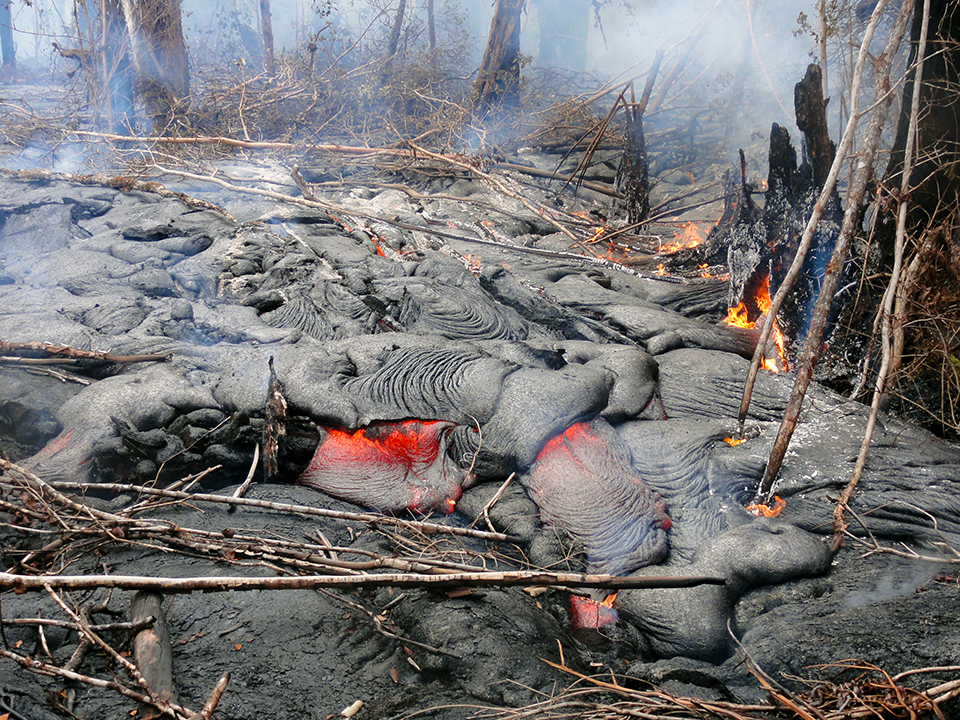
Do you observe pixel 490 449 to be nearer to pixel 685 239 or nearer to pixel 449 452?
pixel 449 452

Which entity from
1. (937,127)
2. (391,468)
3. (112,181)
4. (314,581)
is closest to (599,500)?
(391,468)

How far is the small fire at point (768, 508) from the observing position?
3.15 m

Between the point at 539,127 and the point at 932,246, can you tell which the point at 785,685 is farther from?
the point at 539,127

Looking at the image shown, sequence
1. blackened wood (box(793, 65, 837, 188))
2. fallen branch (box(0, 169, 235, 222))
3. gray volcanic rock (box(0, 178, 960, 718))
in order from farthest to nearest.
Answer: fallen branch (box(0, 169, 235, 222)) < blackened wood (box(793, 65, 837, 188)) < gray volcanic rock (box(0, 178, 960, 718))

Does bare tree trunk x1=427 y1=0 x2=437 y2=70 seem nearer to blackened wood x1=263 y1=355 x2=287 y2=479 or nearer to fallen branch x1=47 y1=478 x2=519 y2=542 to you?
blackened wood x1=263 y1=355 x2=287 y2=479

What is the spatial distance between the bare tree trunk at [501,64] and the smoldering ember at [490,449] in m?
5.37

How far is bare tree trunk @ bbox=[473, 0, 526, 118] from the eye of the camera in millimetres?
10672

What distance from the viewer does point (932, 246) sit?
3.42m

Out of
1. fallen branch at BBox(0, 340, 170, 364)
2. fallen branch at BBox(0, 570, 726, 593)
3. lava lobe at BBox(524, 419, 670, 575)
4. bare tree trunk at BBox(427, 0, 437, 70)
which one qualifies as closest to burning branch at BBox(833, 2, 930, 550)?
lava lobe at BBox(524, 419, 670, 575)

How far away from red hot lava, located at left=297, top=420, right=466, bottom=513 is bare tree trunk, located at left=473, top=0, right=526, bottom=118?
861 cm

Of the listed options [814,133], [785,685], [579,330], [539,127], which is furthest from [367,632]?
[539,127]

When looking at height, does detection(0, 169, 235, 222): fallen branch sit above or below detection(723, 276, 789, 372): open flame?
above

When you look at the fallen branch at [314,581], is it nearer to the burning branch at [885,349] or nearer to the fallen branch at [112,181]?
the burning branch at [885,349]

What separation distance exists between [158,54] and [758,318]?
8724mm
